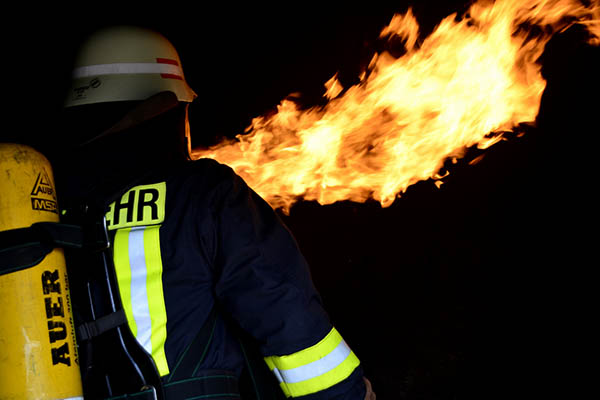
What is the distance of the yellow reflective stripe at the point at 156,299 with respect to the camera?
136 cm

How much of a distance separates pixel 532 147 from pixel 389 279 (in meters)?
1.71

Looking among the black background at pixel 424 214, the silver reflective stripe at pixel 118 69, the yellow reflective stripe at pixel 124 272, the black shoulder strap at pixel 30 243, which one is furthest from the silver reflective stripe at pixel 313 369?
the black background at pixel 424 214

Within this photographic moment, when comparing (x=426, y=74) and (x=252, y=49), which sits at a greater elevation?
(x=252, y=49)

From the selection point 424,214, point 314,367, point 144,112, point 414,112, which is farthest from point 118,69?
point 424,214

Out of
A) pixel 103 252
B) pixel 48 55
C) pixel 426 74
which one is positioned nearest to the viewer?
pixel 103 252

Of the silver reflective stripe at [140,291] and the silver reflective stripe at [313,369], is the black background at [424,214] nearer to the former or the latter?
the silver reflective stripe at [140,291]

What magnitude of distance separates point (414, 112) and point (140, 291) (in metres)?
2.04

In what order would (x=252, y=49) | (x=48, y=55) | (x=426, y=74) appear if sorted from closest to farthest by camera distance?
(x=426, y=74) < (x=48, y=55) < (x=252, y=49)

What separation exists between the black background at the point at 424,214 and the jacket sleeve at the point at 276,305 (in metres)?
2.22

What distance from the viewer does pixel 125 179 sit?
1.50 m

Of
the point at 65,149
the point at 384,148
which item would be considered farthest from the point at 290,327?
the point at 384,148

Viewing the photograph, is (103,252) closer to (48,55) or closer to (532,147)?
(48,55)

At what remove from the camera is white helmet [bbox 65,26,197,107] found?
5.50 feet

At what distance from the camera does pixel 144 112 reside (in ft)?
5.13
